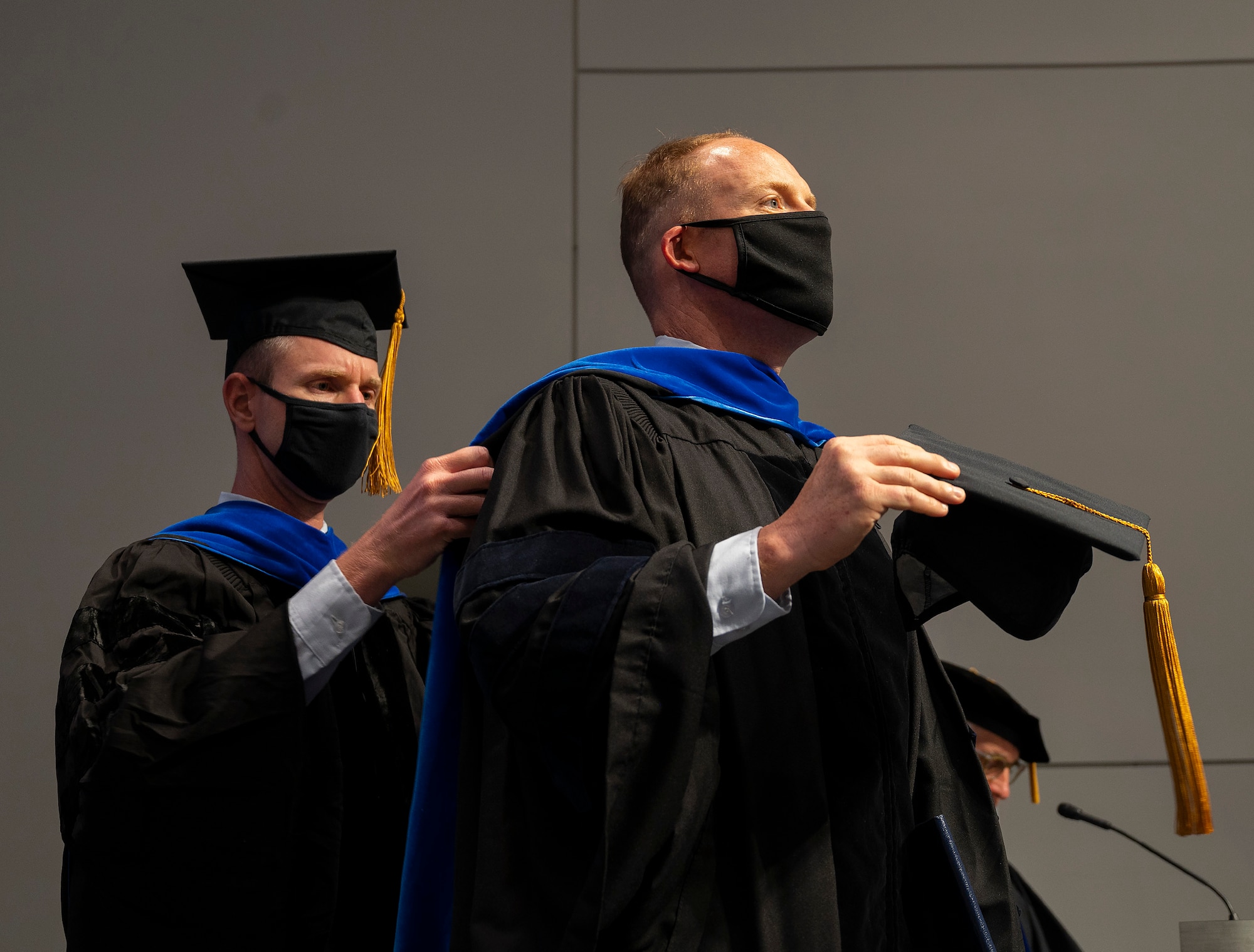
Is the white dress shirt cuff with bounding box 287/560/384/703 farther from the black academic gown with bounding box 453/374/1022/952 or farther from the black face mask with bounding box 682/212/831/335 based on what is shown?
the black face mask with bounding box 682/212/831/335

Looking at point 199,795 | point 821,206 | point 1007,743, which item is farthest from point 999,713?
point 199,795

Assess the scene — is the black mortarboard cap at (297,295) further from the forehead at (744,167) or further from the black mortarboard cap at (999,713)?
the black mortarboard cap at (999,713)

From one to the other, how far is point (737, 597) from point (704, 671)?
0.09 meters

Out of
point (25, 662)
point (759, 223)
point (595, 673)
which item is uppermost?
point (759, 223)

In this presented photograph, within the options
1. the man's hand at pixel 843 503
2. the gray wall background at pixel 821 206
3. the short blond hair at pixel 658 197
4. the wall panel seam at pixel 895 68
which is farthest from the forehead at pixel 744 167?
the wall panel seam at pixel 895 68

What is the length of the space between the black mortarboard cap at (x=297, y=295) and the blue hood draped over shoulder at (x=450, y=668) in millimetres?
868

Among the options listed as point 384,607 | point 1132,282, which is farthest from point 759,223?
point 1132,282

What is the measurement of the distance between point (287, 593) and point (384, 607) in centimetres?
21

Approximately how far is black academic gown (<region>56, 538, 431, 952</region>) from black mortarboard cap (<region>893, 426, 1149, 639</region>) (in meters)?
0.96

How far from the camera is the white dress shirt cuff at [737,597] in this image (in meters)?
1.21

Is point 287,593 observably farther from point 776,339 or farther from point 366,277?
point 776,339

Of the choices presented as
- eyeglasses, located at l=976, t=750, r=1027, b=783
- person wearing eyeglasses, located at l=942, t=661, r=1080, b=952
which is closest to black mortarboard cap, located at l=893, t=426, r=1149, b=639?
person wearing eyeglasses, located at l=942, t=661, r=1080, b=952

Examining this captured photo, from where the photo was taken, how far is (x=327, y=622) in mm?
1809

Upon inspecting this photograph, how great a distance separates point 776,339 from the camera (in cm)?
179
